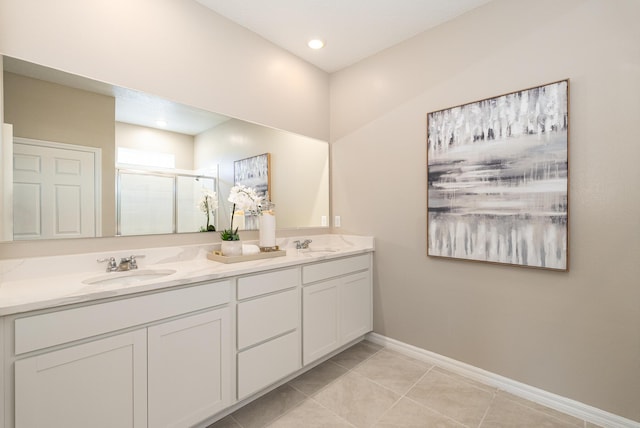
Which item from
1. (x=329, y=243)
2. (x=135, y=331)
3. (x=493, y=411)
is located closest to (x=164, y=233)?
(x=135, y=331)

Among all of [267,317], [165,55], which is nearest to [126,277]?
[267,317]

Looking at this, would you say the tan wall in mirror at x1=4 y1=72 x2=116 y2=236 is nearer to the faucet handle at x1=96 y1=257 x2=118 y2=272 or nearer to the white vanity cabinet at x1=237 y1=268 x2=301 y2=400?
the faucet handle at x1=96 y1=257 x2=118 y2=272

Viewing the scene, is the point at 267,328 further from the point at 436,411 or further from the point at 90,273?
the point at 436,411

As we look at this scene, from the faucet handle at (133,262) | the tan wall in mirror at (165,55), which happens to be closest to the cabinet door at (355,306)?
the tan wall in mirror at (165,55)

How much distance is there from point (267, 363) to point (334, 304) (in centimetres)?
70

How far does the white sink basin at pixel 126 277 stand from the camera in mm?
1532

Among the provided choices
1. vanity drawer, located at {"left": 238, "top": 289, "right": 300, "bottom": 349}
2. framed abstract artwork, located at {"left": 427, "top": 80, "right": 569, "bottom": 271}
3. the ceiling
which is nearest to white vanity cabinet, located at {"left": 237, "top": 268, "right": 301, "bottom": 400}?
vanity drawer, located at {"left": 238, "top": 289, "right": 300, "bottom": 349}

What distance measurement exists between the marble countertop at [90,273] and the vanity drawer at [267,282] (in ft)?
0.16

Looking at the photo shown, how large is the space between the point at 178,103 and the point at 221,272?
1160 mm

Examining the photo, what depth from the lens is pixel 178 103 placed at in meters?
1.95

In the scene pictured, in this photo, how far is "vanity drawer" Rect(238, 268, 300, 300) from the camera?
5.71 feet

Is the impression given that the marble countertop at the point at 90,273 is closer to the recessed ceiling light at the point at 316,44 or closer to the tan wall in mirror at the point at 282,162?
the tan wall in mirror at the point at 282,162

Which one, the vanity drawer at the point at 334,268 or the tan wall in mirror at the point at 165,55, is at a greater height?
the tan wall in mirror at the point at 165,55

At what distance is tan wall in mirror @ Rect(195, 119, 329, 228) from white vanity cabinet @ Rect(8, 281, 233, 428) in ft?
2.79
